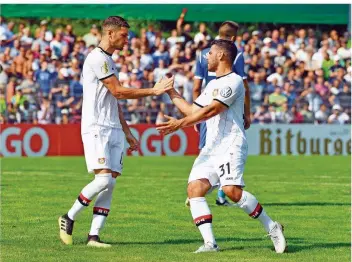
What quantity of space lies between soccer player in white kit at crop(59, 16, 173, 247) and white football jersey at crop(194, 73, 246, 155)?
58cm

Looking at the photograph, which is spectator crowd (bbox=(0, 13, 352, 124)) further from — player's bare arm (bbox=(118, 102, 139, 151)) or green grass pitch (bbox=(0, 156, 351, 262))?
player's bare arm (bbox=(118, 102, 139, 151))

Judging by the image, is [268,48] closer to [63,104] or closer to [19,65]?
[63,104]

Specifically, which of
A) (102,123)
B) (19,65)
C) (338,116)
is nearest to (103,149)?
(102,123)

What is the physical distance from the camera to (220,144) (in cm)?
1052

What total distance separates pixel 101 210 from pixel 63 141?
20.3 m

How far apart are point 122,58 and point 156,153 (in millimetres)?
3220

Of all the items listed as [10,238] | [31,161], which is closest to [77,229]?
[10,238]

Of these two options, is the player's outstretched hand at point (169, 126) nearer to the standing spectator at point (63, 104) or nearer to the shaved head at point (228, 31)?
the shaved head at point (228, 31)

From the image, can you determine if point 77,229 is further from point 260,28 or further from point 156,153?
point 260,28

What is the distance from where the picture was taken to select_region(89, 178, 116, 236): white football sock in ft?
35.9

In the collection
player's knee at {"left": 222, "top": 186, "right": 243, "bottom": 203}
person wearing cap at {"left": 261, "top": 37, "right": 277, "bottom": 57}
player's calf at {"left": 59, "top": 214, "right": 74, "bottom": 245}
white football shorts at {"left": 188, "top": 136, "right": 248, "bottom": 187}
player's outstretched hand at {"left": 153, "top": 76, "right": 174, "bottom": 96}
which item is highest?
person wearing cap at {"left": 261, "top": 37, "right": 277, "bottom": 57}

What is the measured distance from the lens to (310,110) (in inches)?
1305

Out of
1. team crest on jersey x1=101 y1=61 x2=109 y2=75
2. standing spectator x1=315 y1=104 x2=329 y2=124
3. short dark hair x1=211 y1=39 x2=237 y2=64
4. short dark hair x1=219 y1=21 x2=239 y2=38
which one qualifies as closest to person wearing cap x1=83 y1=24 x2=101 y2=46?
standing spectator x1=315 y1=104 x2=329 y2=124

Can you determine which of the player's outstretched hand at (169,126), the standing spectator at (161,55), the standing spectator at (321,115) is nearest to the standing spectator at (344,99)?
the standing spectator at (321,115)
